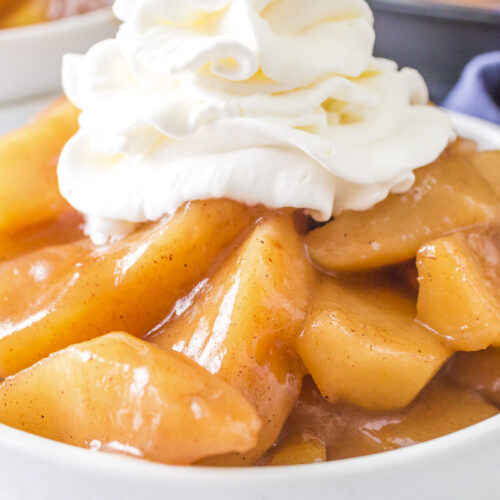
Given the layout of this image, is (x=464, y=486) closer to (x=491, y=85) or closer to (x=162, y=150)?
(x=162, y=150)

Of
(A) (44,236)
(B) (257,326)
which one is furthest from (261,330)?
(A) (44,236)

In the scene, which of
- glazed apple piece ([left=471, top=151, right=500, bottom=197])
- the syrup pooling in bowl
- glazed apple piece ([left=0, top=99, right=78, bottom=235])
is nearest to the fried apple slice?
glazed apple piece ([left=0, top=99, right=78, bottom=235])

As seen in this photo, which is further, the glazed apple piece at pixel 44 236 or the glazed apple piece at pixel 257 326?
the glazed apple piece at pixel 44 236

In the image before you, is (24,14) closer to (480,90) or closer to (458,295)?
(480,90)

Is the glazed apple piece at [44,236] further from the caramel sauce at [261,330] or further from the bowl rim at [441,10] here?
the bowl rim at [441,10]

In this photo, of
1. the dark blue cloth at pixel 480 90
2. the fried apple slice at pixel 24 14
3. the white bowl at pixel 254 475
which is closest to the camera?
the white bowl at pixel 254 475

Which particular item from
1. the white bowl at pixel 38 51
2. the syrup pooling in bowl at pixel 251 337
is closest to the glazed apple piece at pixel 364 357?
the syrup pooling in bowl at pixel 251 337
